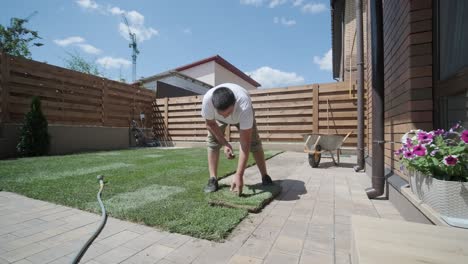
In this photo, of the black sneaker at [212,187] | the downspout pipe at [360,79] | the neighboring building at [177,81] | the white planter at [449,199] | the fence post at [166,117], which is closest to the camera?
the white planter at [449,199]

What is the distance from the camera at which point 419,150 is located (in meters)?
1.32

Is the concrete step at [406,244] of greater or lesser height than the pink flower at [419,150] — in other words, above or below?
below

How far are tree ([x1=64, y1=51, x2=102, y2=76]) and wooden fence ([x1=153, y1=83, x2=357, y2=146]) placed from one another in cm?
1814

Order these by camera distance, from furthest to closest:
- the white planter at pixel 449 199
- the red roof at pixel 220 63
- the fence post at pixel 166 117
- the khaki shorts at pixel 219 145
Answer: the red roof at pixel 220 63, the fence post at pixel 166 117, the khaki shorts at pixel 219 145, the white planter at pixel 449 199

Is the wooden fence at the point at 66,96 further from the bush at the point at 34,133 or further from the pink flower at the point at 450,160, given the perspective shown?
the pink flower at the point at 450,160

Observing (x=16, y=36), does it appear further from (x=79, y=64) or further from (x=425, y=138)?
(x=425, y=138)

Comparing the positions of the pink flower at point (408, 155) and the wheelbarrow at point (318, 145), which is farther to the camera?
the wheelbarrow at point (318, 145)

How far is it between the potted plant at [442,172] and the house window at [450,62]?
1.50 feet

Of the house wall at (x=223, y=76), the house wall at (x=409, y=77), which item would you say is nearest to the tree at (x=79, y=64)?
the house wall at (x=223, y=76)

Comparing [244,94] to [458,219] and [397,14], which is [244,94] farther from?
[458,219]

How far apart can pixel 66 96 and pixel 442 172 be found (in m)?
8.29

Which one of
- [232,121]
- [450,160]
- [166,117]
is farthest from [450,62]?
[166,117]

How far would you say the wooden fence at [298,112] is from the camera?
639 cm

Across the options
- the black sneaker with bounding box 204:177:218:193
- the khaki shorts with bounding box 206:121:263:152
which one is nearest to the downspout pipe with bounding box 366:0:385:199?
the khaki shorts with bounding box 206:121:263:152
